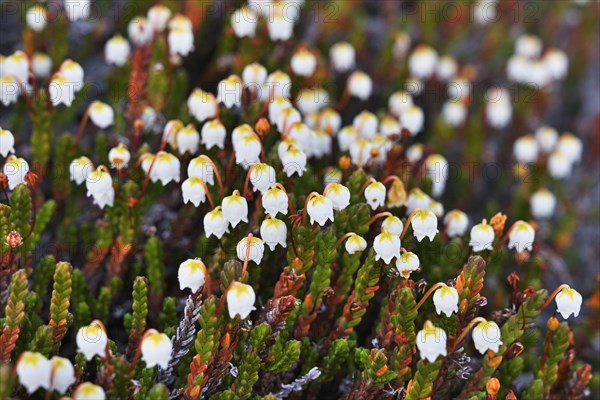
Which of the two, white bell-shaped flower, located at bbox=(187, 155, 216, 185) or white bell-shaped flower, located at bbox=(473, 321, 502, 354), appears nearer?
white bell-shaped flower, located at bbox=(473, 321, 502, 354)

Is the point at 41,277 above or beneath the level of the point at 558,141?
above

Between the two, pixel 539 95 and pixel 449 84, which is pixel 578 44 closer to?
pixel 539 95

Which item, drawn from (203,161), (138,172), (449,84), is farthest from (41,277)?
(449,84)

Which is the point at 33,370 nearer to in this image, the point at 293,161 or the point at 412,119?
the point at 293,161

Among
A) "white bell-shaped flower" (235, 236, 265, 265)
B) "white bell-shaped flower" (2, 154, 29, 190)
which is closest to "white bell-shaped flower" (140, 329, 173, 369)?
"white bell-shaped flower" (235, 236, 265, 265)

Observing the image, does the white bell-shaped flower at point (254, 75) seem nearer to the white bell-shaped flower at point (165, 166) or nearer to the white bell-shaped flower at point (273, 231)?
Answer: the white bell-shaped flower at point (165, 166)

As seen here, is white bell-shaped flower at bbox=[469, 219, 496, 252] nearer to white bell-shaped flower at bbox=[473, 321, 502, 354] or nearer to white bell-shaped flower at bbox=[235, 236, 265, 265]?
white bell-shaped flower at bbox=[473, 321, 502, 354]

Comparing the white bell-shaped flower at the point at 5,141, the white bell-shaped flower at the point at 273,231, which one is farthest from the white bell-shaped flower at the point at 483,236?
the white bell-shaped flower at the point at 5,141
